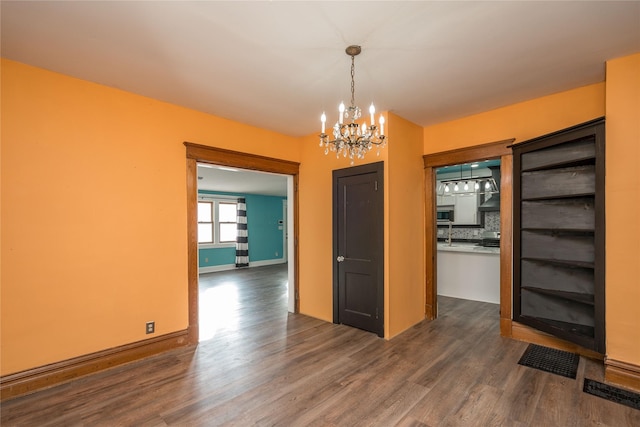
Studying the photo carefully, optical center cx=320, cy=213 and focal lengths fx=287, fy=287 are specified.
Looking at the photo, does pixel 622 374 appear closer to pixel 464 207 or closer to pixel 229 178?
pixel 464 207

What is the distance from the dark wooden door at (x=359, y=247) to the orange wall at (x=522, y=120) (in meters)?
1.19

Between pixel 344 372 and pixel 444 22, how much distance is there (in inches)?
118

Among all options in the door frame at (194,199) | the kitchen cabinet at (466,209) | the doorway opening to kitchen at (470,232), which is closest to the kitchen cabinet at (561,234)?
the doorway opening to kitchen at (470,232)

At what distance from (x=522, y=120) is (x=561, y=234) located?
1.36 m

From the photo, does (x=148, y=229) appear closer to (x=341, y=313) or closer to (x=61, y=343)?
(x=61, y=343)

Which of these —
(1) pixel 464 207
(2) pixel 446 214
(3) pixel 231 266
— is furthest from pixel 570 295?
(3) pixel 231 266

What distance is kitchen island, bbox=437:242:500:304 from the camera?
484cm

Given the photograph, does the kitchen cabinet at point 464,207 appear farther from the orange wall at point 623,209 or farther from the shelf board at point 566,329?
the orange wall at point 623,209

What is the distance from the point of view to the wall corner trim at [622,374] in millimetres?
2334

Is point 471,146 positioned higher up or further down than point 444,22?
further down

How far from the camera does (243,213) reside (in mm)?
9500

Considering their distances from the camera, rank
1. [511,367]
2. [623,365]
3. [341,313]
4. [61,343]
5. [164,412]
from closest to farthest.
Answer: [164,412]
[623,365]
[61,343]
[511,367]
[341,313]

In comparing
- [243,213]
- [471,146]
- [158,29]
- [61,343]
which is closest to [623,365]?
[471,146]

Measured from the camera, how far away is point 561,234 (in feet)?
10.2
